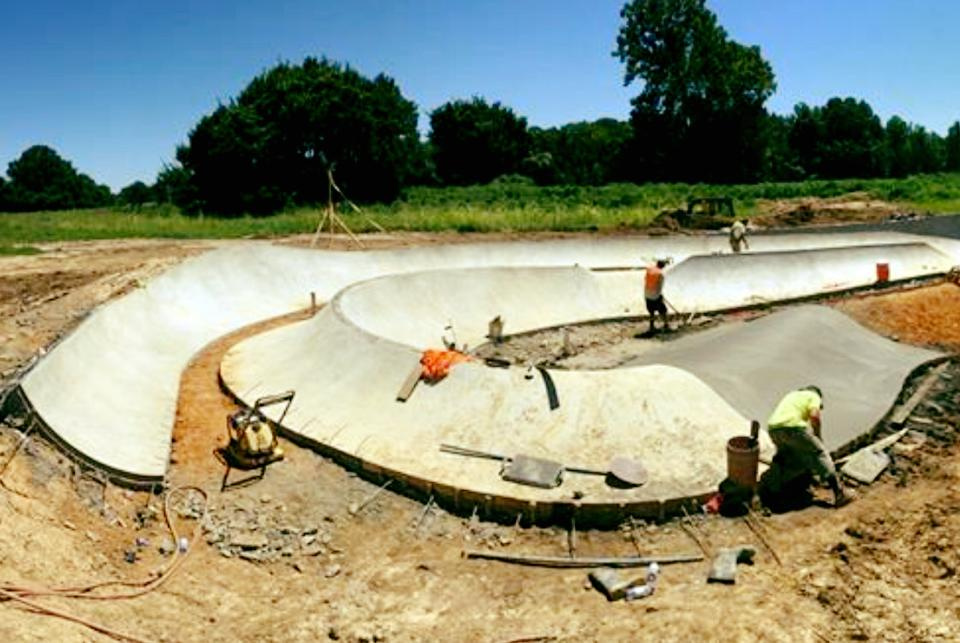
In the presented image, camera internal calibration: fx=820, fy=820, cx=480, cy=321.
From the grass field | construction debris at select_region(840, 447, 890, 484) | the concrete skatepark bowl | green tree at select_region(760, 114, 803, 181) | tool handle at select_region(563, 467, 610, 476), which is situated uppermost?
green tree at select_region(760, 114, 803, 181)

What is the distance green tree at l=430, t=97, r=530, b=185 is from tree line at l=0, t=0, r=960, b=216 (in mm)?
110

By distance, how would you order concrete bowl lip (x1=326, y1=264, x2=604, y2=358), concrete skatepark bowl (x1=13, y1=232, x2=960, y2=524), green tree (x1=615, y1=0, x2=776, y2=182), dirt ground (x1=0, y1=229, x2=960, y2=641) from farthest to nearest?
green tree (x1=615, y1=0, x2=776, y2=182)
concrete bowl lip (x1=326, y1=264, x2=604, y2=358)
concrete skatepark bowl (x1=13, y1=232, x2=960, y2=524)
dirt ground (x1=0, y1=229, x2=960, y2=641)

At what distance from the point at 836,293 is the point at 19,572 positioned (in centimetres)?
2013

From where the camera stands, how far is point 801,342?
48.6ft

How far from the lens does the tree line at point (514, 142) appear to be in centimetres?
4441

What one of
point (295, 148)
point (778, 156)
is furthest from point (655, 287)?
point (778, 156)

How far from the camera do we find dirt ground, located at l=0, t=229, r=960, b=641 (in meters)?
7.56

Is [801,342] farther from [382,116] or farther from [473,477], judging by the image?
[382,116]

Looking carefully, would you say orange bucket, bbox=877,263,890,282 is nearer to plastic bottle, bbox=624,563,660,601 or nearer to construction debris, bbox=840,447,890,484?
construction debris, bbox=840,447,890,484

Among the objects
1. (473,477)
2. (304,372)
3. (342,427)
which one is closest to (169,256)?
(304,372)

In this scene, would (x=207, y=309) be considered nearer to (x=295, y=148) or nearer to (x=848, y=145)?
(x=295, y=148)

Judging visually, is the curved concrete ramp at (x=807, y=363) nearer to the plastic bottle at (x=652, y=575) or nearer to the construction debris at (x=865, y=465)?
the construction debris at (x=865, y=465)

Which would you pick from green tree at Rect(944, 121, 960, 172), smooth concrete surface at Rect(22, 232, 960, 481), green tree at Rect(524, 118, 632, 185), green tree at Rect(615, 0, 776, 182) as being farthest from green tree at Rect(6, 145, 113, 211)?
green tree at Rect(944, 121, 960, 172)

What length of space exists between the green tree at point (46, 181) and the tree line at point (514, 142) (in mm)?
138
